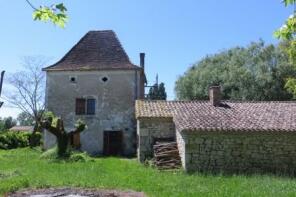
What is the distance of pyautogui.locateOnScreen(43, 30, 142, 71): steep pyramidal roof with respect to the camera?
108 ft

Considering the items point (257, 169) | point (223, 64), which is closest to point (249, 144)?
point (257, 169)

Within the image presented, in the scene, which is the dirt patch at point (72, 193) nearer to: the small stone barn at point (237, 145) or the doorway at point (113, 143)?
the small stone barn at point (237, 145)

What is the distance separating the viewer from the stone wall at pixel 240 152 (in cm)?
1952

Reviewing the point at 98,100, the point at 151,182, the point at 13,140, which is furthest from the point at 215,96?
the point at 13,140

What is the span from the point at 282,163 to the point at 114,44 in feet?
61.6

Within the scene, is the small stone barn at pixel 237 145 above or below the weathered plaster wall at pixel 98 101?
below

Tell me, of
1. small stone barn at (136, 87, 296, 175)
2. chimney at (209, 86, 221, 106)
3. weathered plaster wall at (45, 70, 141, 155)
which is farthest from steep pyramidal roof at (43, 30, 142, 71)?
small stone barn at (136, 87, 296, 175)

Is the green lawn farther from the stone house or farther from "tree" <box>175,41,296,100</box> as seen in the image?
"tree" <box>175,41,296,100</box>

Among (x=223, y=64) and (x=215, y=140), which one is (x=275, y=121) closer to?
(x=215, y=140)

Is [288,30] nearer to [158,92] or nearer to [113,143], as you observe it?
[113,143]

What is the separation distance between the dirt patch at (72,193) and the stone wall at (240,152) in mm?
7006

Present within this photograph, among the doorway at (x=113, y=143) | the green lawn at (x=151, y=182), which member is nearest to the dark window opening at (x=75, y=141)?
the doorway at (x=113, y=143)

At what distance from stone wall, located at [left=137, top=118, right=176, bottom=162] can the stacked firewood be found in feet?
3.37

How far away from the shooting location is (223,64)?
44781 mm
